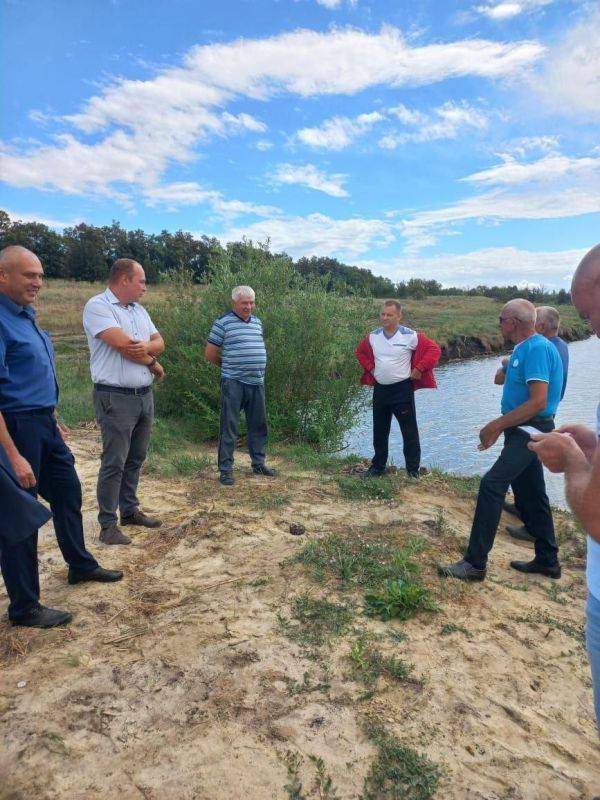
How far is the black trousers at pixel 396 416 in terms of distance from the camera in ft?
19.2

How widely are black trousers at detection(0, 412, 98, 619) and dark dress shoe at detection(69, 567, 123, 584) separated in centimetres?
4

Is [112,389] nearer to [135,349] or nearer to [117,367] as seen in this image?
[117,367]

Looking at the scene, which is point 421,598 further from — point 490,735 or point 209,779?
point 209,779

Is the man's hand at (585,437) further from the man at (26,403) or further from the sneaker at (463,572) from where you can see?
the man at (26,403)

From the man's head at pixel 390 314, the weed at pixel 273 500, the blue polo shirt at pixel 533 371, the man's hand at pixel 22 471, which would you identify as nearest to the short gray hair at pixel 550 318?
the man's head at pixel 390 314

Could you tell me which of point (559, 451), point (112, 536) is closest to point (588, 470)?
point (559, 451)

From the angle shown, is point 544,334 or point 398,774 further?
point 544,334

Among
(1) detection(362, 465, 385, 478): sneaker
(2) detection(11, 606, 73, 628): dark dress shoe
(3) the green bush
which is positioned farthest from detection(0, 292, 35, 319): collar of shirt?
(3) the green bush

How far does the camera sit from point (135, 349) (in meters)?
3.83

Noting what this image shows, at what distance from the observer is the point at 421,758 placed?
2.15 meters

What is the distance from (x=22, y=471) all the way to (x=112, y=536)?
1.54 meters

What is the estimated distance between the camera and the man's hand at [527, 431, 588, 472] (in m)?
1.65

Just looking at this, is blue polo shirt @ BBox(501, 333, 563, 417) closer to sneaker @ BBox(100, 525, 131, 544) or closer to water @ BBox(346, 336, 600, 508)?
sneaker @ BBox(100, 525, 131, 544)

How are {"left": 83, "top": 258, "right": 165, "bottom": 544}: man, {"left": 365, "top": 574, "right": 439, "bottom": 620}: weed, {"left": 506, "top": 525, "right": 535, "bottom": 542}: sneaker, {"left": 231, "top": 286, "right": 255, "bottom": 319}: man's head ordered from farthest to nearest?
{"left": 231, "top": 286, "right": 255, "bottom": 319}: man's head, {"left": 506, "top": 525, "right": 535, "bottom": 542}: sneaker, {"left": 83, "top": 258, "right": 165, "bottom": 544}: man, {"left": 365, "top": 574, "right": 439, "bottom": 620}: weed
